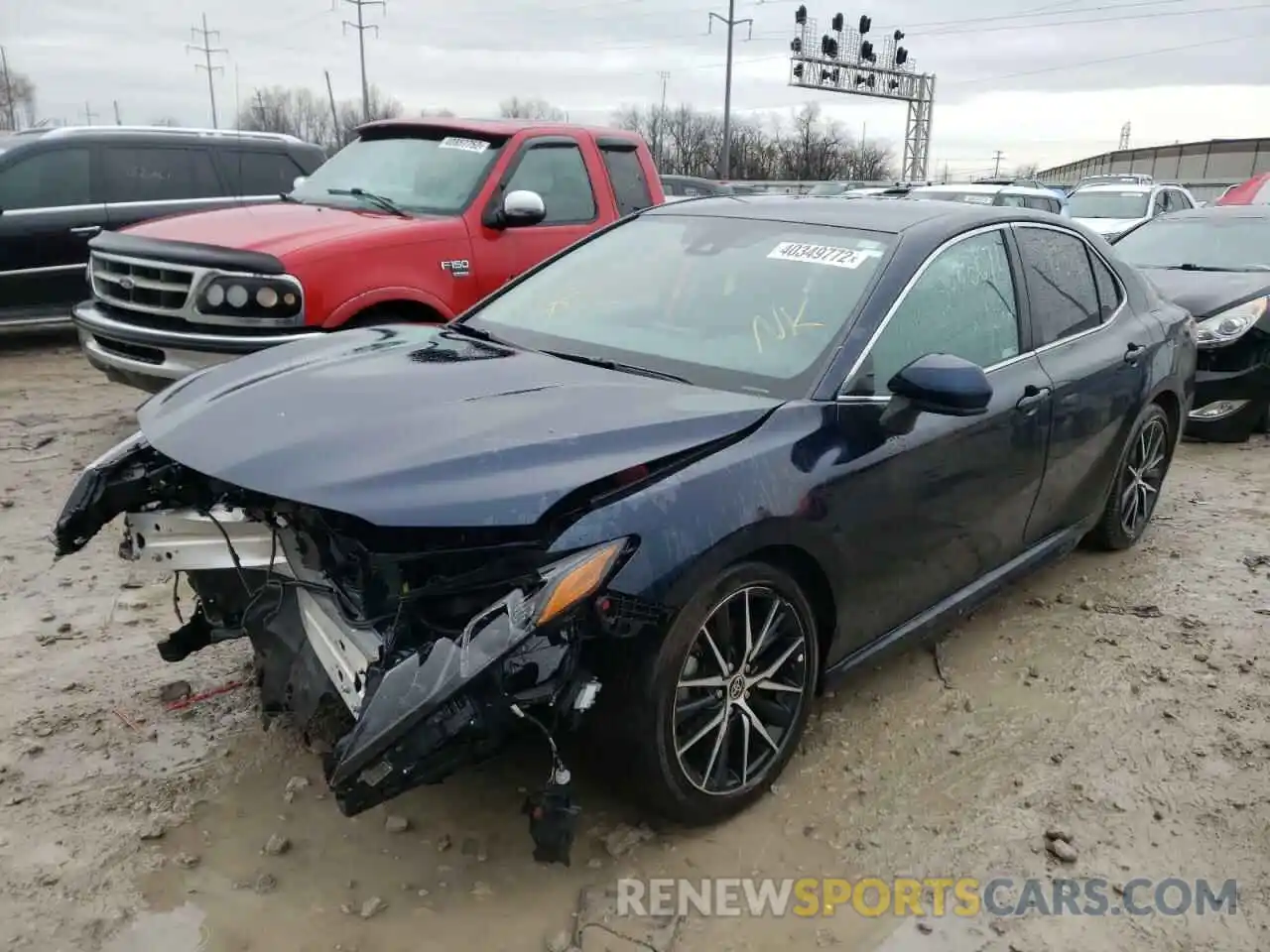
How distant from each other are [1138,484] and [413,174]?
4.57 m

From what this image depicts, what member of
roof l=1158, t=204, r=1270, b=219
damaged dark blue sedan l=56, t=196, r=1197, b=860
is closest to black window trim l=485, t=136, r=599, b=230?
damaged dark blue sedan l=56, t=196, r=1197, b=860

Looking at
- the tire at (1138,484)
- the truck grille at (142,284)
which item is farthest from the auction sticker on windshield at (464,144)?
the tire at (1138,484)

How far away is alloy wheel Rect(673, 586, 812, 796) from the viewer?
107 inches

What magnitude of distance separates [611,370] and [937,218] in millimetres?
1376

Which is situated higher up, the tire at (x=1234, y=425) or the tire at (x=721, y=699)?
the tire at (x=721, y=699)

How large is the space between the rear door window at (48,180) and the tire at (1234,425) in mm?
9146

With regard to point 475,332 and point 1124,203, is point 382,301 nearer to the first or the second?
point 475,332

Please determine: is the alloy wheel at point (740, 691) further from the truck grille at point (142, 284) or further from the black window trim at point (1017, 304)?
the truck grille at point (142, 284)

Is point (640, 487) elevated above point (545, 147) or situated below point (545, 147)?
below

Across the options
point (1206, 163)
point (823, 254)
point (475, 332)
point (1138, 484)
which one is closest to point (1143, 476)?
point (1138, 484)

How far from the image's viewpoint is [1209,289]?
7.41 m

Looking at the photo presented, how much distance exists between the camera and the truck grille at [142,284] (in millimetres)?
5375

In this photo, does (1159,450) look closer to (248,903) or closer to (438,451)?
(438,451)

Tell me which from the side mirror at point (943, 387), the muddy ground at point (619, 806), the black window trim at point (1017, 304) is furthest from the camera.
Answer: the black window trim at point (1017, 304)
